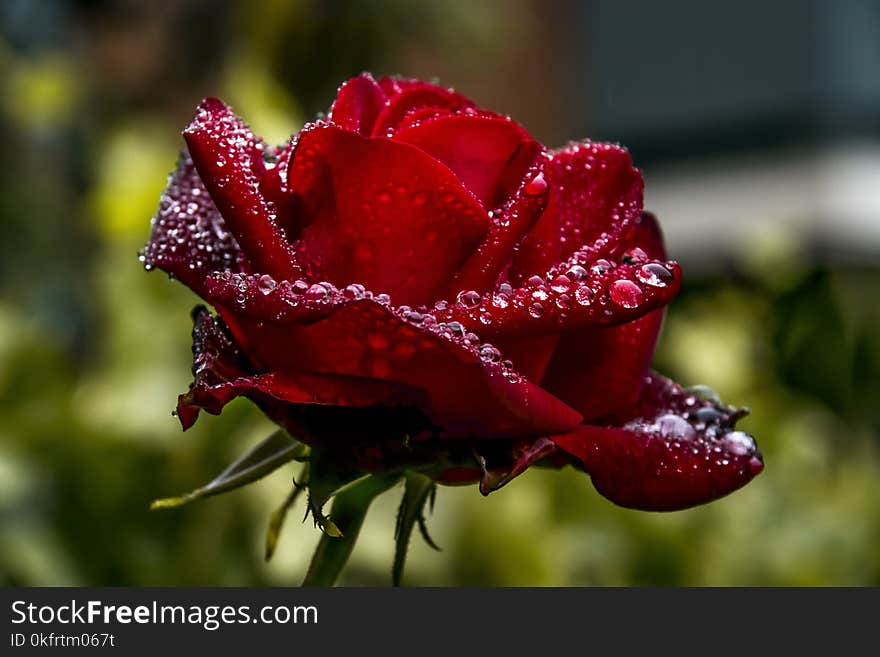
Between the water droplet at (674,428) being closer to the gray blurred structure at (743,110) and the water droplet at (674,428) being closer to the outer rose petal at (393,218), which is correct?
the outer rose petal at (393,218)

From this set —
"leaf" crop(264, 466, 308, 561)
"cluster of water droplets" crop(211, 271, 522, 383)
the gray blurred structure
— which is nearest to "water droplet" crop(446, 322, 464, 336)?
"cluster of water droplets" crop(211, 271, 522, 383)

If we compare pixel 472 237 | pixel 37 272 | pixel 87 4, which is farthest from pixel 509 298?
pixel 87 4

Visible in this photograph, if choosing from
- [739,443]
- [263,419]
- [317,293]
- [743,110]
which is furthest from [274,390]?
[743,110]

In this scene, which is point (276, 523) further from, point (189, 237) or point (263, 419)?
point (263, 419)

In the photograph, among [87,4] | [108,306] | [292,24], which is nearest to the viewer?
[108,306]

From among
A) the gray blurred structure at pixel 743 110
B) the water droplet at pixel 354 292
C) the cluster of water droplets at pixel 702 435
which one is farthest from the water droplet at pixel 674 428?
the gray blurred structure at pixel 743 110

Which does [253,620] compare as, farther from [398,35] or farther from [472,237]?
[398,35]

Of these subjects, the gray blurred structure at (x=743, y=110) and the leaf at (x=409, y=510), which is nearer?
the leaf at (x=409, y=510)
